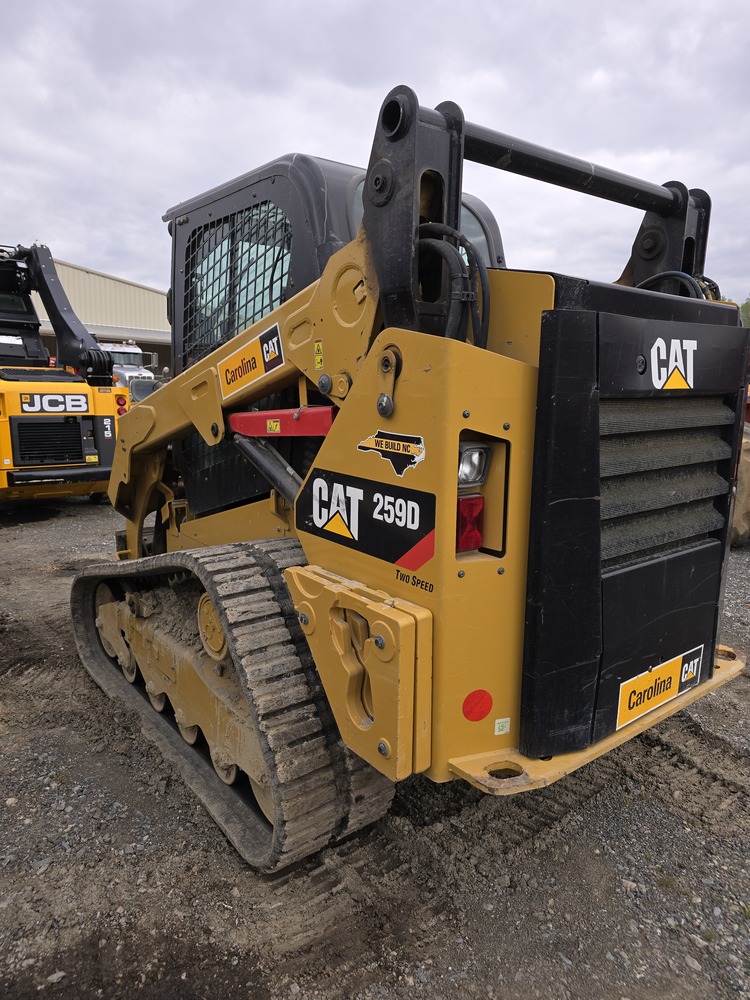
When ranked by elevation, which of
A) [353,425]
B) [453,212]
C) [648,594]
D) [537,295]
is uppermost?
[453,212]

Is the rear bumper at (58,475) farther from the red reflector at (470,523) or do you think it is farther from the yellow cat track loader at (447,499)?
the red reflector at (470,523)

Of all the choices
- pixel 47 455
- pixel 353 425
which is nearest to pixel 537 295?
pixel 353 425

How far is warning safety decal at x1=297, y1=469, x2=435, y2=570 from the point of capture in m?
1.88

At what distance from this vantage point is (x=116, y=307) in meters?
33.8

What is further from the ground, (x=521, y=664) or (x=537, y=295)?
(x=537, y=295)

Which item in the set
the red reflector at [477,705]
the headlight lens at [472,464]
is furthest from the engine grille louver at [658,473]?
the red reflector at [477,705]

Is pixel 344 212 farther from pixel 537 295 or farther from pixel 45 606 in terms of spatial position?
pixel 45 606

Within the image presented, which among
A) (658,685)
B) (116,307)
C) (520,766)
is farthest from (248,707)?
(116,307)

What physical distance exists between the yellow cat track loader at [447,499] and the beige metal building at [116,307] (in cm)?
3028

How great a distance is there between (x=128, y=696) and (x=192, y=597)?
88 centimetres

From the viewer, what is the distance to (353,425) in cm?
211

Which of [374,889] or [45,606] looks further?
[45,606]

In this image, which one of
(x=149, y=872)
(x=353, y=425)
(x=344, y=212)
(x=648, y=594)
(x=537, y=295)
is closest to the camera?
(x=537, y=295)

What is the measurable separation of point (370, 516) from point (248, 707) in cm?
89
